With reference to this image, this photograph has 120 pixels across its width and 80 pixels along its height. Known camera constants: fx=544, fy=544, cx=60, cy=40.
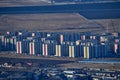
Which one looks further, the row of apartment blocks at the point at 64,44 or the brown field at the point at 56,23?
the brown field at the point at 56,23

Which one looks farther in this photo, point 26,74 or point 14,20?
point 14,20

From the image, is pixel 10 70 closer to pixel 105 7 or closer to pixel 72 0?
pixel 105 7

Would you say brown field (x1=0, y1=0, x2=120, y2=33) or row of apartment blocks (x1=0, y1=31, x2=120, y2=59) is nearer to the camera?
row of apartment blocks (x1=0, y1=31, x2=120, y2=59)

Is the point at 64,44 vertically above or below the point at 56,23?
below

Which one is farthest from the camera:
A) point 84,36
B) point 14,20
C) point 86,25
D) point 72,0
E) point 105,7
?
point 72,0

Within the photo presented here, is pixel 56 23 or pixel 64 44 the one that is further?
pixel 56 23

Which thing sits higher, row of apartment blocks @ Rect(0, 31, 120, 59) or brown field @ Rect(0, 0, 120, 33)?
brown field @ Rect(0, 0, 120, 33)

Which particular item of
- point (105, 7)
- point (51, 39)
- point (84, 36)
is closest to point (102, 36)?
point (84, 36)

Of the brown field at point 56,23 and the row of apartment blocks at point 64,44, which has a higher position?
the brown field at point 56,23
